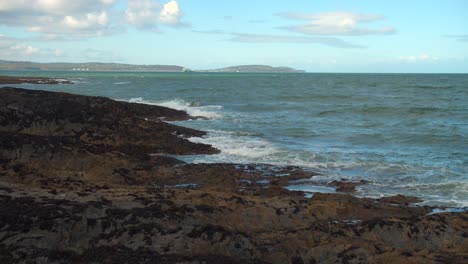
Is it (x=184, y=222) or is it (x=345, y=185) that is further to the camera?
(x=345, y=185)

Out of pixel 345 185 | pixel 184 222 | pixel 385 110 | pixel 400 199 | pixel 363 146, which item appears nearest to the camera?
pixel 184 222

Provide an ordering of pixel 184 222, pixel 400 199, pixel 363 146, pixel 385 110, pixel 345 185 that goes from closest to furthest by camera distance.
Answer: pixel 184 222 → pixel 400 199 → pixel 345 185 → pixel 363 146 → pixel 385 110

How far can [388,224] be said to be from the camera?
9156 mm

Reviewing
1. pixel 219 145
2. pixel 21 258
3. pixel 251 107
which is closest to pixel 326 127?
pixel 219 145

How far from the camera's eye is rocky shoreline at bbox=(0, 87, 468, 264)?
24.5 feet

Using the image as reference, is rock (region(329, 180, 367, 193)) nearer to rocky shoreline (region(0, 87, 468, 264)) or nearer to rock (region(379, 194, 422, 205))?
rocky shoreline (region(0, 87, 468, 264))

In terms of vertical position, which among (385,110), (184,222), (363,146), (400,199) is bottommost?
(363,146)

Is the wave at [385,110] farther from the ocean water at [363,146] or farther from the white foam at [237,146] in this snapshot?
the white foam at [237,146]

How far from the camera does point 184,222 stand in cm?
852

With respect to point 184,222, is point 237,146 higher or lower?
lower

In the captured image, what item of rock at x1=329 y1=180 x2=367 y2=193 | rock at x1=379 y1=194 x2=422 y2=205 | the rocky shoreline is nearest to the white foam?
rock at x1=329 y1=180 x2=367 y2=193

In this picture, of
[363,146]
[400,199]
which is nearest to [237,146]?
[363,146]

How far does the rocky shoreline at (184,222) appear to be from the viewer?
7.45m

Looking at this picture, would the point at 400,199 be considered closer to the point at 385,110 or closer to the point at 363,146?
the point at 363,146
